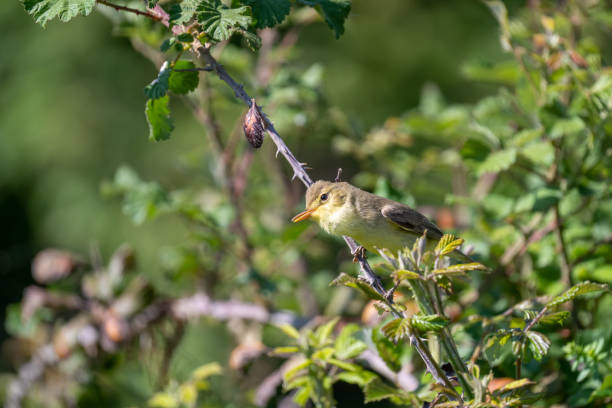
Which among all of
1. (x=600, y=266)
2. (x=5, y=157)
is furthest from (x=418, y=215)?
(x=5, y=157)

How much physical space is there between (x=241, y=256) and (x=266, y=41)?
39.5 inches

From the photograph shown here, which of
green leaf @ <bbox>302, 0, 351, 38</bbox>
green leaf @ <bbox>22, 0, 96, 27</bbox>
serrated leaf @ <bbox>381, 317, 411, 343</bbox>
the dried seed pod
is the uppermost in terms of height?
green leaf @ <bbox>22, 0, 96, 27</bbox>

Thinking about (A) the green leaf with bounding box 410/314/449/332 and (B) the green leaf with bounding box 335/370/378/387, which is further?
(B) the green leaf with bounding box 335/370/378/387

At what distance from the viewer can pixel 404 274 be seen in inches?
39.1

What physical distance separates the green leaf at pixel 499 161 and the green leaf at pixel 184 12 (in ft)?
2.95

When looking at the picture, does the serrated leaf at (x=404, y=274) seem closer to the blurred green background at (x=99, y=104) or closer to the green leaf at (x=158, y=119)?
the green leaf at (x=158, y=119)

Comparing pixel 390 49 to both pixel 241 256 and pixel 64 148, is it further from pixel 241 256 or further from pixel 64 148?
pixel 241 256

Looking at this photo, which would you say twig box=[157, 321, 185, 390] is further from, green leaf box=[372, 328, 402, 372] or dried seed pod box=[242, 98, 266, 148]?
dried seed pod box=[242, 98, 266, 148]

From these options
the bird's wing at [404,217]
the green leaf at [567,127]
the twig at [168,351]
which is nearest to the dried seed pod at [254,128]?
the bird's wing at [404,217]

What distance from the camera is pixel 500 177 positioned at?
230cm

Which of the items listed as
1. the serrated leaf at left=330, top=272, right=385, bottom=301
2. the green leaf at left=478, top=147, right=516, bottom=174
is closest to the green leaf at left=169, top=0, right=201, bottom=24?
the serrated leaf at left=330, top=272, right=385, bottom=301

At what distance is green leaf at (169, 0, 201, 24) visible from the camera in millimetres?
1168

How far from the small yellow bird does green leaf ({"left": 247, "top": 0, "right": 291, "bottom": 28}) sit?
20.1 inches

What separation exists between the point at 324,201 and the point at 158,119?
0.52m
